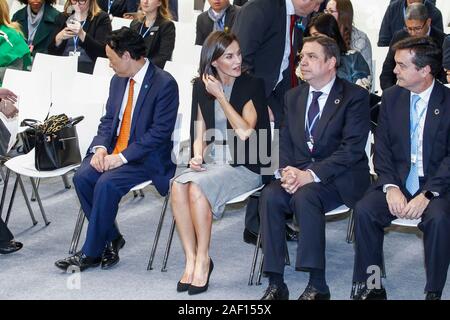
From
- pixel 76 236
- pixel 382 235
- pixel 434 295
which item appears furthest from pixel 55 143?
pixel 434 295

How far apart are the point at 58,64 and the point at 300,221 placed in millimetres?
3278

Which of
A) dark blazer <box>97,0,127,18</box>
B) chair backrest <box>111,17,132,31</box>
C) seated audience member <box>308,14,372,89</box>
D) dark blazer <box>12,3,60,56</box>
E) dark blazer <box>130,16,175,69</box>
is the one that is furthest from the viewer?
dark blazer <box>97,0,127,18</box>

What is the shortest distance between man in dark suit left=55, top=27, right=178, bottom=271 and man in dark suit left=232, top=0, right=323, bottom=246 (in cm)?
55

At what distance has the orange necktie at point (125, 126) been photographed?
5.23 m

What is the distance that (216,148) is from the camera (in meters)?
4.93

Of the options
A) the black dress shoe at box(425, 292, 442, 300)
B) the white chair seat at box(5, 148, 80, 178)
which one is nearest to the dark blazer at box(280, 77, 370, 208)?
the black dress shoe at box(425, 292, 442, 300)

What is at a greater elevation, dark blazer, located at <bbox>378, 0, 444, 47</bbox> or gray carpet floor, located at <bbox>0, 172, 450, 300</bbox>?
dark blazer, located at <bbox>378, 0, 444, 47</bbox>

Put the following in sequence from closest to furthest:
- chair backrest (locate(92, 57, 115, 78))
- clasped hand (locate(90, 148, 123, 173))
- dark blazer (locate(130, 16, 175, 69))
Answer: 1. clasped hand (locate(90, 148, 123, 173))
2. chair backrest (locate(92, 57, 115, 78))
3. dark blazer (locate(130, 16, 175, 69))

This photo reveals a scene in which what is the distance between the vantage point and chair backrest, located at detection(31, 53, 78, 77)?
6902 millimetres

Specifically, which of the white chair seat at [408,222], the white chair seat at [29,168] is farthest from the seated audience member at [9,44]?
the white chair seat at [408,222]

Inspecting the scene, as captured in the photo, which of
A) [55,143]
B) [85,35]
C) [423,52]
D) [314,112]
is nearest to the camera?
[423,52]

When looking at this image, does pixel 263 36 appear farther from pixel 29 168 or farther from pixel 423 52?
pixel 29 168

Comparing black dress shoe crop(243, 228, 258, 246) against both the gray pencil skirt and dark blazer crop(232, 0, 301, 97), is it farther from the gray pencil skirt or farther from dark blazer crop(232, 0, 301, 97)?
dark blazer crop(232, 0, 301, 97)

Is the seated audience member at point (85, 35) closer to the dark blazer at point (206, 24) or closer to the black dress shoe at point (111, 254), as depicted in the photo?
the dark blazer at point (206, 24)
